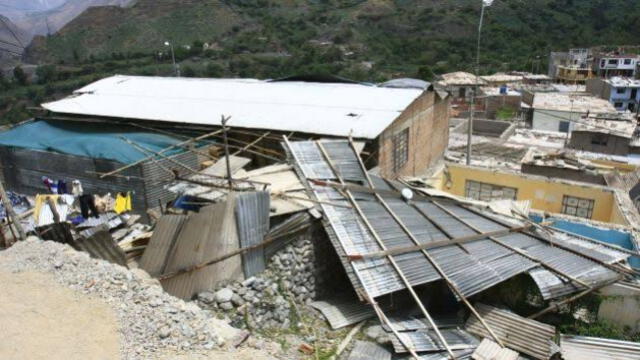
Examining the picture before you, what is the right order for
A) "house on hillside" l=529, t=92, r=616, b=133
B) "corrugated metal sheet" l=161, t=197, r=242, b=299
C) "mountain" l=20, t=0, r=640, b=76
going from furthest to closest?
"mountain" l=20, t=0, r=640, b=76
"house on hillside" l=529, t=92, r=616, b=133
"corrugated metal sheet" l=161, t=197, r=242, b=299

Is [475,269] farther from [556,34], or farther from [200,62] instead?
[556,34]

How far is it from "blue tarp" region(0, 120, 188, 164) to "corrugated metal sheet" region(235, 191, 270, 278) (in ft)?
20.5

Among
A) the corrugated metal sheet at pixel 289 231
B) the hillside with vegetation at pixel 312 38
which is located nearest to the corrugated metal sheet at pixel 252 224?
the corrugated metal sheet at pixel 289 231

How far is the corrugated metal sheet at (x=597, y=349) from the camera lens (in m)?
8.40

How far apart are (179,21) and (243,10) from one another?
19648mm

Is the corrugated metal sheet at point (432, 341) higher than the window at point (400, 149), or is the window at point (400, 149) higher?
the window at point (400, 149)

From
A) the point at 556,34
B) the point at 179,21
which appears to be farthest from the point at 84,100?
the point at 556,34

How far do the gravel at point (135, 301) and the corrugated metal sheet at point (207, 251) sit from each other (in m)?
0.36

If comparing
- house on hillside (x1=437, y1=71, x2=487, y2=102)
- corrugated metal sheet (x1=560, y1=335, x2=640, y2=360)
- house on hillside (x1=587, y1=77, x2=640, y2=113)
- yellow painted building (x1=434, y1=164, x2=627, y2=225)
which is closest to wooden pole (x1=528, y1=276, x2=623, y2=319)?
corrugated metal sheet (x1=560, y1=335, x2=640, y2=360)

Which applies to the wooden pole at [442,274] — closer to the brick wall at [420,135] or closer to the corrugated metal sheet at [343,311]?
the corrugated metal sheet at [343,311]

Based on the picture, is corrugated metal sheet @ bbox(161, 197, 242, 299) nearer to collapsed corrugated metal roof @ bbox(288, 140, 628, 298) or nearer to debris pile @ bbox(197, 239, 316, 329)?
debris pile @ bbox(197, 239, 316, 329)

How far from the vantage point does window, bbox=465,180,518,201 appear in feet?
58.0

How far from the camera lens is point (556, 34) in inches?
3551

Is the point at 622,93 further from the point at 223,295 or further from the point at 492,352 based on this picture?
the point at 223,295
